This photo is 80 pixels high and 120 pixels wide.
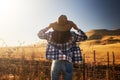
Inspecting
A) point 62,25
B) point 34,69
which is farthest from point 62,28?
point 34,69

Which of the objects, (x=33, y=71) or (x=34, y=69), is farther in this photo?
(x=34, y=69)

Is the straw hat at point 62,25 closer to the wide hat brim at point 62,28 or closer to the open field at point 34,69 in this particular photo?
the wide hat brim at point 62,28

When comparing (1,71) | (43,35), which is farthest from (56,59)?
(1,71)

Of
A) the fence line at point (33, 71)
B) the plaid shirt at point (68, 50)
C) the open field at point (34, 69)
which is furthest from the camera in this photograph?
the open field at point (34, 69)

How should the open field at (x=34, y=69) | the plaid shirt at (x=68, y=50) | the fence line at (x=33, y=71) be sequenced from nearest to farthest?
the plaid shirt at (x=68, y=50)
the fence line at (x=33, y=71)
the open field at (x=34, y=69)

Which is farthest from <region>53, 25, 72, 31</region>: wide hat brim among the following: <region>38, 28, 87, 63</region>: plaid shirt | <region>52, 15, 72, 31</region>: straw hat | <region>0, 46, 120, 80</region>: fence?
<region>0, 46, 120, 80</region>: fence

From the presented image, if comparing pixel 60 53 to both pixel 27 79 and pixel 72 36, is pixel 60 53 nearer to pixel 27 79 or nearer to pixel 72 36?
pixel 72 36

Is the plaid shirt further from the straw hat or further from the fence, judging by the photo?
the fence

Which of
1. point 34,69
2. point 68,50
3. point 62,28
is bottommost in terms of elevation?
point 34,69

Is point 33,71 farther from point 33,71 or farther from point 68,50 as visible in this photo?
point 68,50

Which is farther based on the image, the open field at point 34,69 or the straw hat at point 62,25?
the open field at point 34,69

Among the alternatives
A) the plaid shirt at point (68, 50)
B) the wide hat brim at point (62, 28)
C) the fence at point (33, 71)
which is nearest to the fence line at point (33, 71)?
the fence at point (33, 71)

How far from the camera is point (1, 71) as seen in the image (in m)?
12.9

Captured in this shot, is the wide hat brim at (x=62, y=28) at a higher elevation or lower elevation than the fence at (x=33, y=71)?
higher
